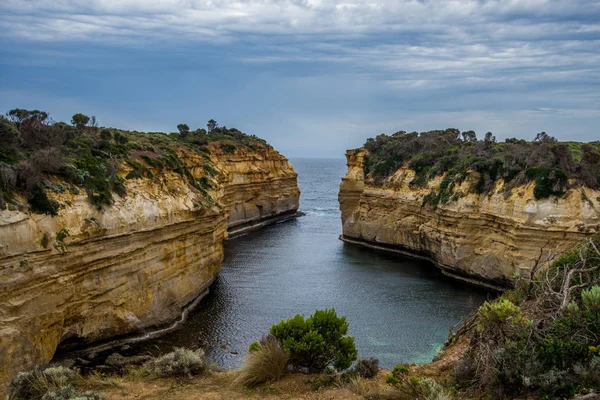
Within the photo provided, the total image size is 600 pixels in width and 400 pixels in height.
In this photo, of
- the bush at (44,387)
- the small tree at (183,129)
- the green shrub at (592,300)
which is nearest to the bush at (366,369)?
the green shrub at (592,300)

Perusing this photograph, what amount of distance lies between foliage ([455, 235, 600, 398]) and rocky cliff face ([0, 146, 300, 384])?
43.1ft

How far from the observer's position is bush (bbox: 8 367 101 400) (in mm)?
10680

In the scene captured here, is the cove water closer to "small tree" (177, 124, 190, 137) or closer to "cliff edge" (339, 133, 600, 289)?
"cliff edge" (339, 133, 600, 289)

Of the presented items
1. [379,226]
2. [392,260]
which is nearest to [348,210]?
[379,226]

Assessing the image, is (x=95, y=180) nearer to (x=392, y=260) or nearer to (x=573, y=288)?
(x=573, y=288)

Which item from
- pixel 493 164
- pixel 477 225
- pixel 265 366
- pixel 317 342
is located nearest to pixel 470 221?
pixel 477 225

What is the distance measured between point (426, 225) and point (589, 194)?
1241 cm

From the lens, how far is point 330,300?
28.2m

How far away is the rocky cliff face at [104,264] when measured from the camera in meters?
15.8

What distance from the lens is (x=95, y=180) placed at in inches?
819

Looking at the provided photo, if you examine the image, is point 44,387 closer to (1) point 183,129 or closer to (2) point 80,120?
(2) point 80,120

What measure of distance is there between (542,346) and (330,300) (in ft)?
64.7

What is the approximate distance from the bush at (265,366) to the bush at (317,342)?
0.26 meters

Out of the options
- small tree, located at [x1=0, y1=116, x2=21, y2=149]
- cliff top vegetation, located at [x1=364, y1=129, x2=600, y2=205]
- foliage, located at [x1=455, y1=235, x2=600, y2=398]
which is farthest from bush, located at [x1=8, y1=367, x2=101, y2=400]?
cliff top vegetation, located at [x1=364, y1=129, x2=600, y2=205]
